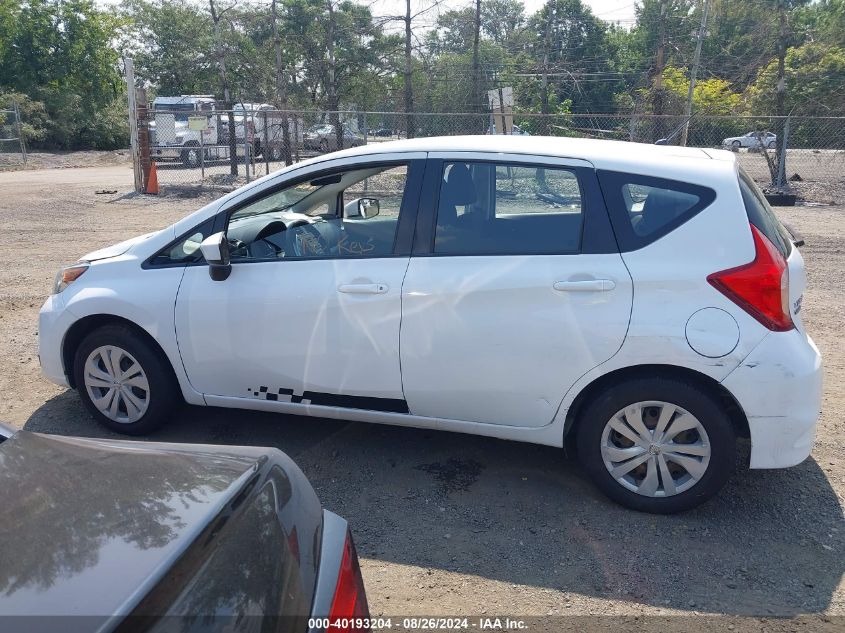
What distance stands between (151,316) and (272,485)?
8.81 ft

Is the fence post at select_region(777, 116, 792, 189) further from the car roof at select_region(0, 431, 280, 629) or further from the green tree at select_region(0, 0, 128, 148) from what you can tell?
the green tree at select_region(0, 0, 128, 148)

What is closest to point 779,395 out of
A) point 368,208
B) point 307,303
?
point 307,303

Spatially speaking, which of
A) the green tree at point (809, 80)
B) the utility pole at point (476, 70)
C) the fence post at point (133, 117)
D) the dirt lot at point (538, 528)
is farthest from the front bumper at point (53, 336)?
the utility pole at point (476, 70)

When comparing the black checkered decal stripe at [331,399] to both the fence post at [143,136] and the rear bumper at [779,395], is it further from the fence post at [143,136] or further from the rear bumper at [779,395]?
the fence post at [143,136]

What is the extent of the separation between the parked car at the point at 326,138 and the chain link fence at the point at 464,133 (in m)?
0.03

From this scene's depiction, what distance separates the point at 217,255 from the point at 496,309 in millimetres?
1548

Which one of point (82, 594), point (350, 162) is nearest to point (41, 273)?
point (350, 162)

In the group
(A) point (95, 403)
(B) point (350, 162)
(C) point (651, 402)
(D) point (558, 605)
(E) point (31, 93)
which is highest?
(E) point (31, 93)

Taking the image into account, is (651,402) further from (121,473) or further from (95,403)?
(95,403)

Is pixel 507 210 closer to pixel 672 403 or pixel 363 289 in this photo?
pixel 363 289

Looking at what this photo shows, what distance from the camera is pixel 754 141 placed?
67.6 feet

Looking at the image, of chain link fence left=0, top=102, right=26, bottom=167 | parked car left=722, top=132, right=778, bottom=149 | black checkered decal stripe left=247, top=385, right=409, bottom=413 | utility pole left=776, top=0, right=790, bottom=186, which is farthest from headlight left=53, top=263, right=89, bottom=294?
chain link fence left=0, top=102, right=26, bottom=167

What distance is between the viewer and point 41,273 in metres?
9.09

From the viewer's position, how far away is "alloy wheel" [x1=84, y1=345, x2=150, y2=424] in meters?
4.53
